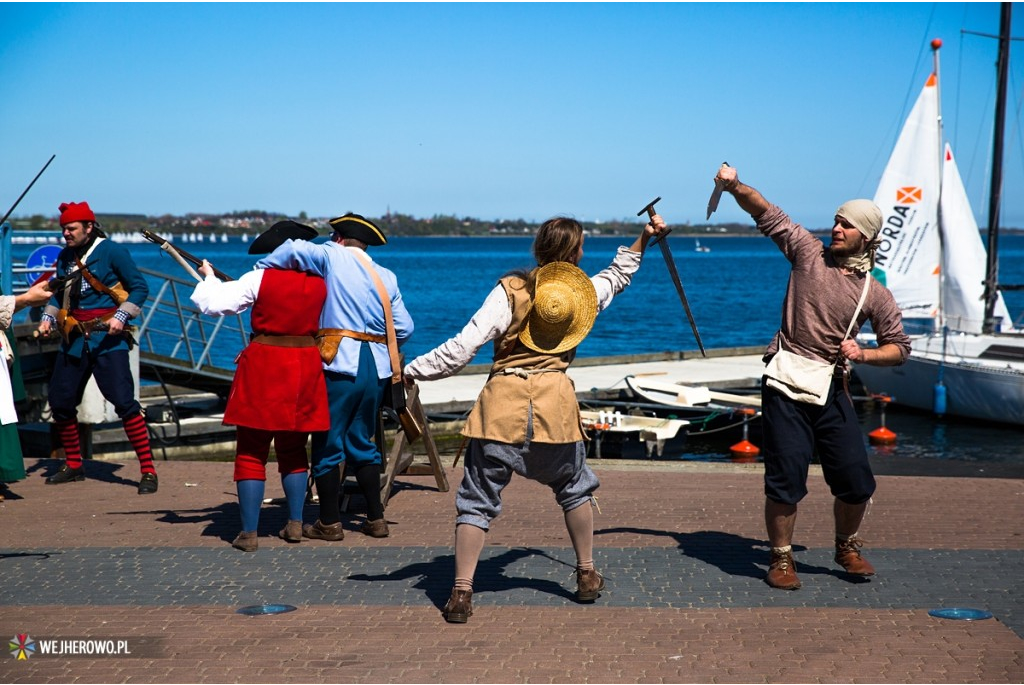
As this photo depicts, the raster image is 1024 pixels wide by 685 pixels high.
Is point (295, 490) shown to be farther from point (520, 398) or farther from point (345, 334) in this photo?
point (520, 398)

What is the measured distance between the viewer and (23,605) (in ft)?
17.5

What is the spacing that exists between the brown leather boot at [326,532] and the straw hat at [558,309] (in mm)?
2231

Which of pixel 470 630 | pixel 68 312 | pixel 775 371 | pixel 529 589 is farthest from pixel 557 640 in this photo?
pixel 68 312

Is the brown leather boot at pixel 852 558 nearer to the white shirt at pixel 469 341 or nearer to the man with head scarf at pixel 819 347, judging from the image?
the man with head scarf at pixel 819 347

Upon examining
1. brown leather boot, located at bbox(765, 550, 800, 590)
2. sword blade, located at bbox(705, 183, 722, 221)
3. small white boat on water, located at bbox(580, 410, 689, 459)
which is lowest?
small white boat on water, located at bbox(580, 410, 689, 459)

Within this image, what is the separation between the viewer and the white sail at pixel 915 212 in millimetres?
24422

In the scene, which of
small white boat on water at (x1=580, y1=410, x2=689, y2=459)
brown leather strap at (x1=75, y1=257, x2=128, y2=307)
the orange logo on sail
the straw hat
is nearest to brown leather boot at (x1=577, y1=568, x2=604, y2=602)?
the straw hat

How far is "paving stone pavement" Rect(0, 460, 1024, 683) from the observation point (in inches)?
178

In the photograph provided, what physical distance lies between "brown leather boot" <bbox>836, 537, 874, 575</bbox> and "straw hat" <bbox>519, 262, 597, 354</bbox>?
186 centimetres

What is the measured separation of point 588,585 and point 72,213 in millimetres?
4795

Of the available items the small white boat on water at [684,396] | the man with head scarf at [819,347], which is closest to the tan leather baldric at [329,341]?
the man with head scarf at [819,347]

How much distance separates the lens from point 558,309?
5188 mm

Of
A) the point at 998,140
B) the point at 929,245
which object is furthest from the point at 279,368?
the point at 998,140

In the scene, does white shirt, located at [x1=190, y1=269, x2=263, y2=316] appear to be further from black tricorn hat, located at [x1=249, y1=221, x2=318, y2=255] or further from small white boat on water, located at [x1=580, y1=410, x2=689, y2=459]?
small white boat on water, located at [x1=580, y1=410, x2=689, y2=459]
